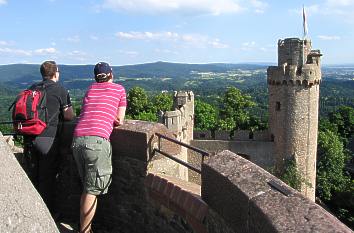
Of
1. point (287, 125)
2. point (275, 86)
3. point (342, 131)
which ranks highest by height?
point (275, 86)

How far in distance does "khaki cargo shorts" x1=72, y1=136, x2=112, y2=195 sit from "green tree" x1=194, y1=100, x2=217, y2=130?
34832mm

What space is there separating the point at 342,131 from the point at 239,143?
19131 millimetres

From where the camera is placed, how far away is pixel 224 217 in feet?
11.7

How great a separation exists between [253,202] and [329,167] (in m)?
31.9

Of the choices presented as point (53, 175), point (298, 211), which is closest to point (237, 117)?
point (53, 175)

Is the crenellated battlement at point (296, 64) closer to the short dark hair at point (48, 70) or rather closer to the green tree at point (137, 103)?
the green tree at point (137, 103)

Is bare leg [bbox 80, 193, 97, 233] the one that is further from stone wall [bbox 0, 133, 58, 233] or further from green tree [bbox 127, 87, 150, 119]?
green tree [bbox 127, 87, 150, 119]

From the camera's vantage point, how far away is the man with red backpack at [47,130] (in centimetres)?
495

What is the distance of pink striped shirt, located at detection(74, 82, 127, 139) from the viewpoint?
4402 mm

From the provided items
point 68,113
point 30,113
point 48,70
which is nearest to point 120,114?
point 68,113

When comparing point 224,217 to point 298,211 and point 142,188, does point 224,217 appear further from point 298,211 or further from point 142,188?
point 142,188

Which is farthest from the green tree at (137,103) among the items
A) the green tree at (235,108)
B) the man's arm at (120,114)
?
the man's arm at (120,114)

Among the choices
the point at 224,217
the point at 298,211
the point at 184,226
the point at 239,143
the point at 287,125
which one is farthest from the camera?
the point at 239,143

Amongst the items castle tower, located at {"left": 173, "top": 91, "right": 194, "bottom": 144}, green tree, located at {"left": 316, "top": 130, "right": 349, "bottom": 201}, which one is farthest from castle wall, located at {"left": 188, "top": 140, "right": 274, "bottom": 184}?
green tree, located at {"left": 316, "top": 130, "right": 349, "bottom": 201}
